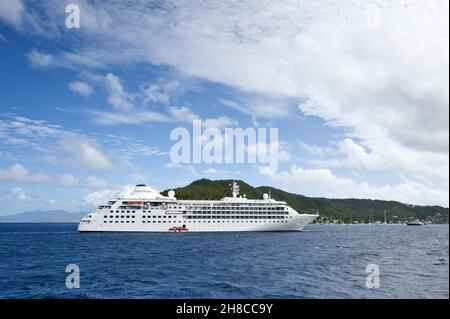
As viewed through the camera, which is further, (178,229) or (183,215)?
(183,215)

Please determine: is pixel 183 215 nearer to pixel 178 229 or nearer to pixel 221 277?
pixel 178 229

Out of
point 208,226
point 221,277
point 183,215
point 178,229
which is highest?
point 183,215

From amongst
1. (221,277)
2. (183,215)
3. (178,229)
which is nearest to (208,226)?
(183,215)

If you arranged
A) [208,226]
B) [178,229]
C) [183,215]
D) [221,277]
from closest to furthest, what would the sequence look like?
[221,277] < [178,229] < [183,215] < [208,226]

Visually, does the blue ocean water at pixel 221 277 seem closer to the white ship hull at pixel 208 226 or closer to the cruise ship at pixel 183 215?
the white ship hull at pixel 208 226

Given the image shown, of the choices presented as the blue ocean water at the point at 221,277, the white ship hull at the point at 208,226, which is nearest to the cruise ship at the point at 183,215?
the white ship hull at the point at 208,226

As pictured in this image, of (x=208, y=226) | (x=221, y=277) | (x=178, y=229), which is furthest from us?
(x=208, y=226)

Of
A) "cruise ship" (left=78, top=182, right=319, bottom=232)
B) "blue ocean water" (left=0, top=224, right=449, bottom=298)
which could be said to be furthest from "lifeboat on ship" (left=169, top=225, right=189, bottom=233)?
"blue ocean water" (left=0, top=224, right=449, bottom=298)

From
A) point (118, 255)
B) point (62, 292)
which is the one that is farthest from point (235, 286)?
point (118, 255)

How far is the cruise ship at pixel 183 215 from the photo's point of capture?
121m

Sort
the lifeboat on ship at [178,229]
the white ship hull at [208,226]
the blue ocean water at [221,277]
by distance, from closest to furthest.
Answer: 1. the blue ocean water at [221,277]
2. the white ship hull at [208,226]
3. the lifeboat on ship at [178,229]

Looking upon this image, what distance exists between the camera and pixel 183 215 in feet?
406

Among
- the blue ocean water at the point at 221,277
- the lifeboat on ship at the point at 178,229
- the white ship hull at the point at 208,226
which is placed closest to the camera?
the blue ocean water at the point at 221,277
